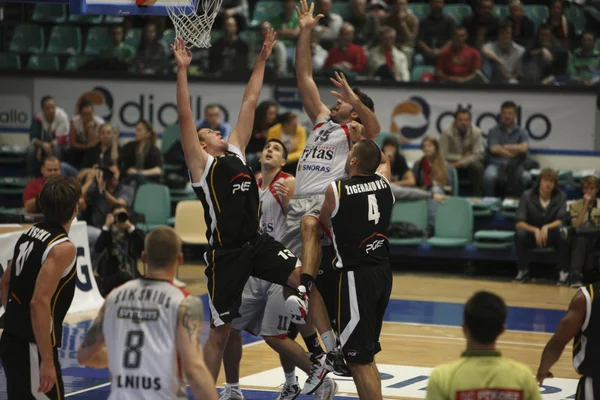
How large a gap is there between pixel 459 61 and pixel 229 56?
12.5 feet

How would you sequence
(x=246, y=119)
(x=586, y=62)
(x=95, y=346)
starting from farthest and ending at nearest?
(x=586, y=62), (x=246, y=119), (x=95, y=346)

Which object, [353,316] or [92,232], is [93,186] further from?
[353,316]

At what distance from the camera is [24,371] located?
584 centimetres

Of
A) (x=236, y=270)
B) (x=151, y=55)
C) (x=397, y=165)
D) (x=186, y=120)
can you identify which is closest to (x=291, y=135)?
(x=397, y=165)

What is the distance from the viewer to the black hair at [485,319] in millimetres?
4719

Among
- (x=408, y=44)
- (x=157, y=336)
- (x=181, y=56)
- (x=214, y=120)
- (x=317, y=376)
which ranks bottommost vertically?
(x=317, y=376)

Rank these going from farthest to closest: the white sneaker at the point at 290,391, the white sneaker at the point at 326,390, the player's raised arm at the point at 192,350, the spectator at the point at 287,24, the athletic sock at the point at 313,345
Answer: the spectator at the point at 287,24, the white sneaker at the point at 290,391, the athletic sock at the point at 313,345, the white sneaker at the point at 326,390, the player's raised arm at the point at 192,350

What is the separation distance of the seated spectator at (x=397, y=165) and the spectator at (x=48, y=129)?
17.7ft

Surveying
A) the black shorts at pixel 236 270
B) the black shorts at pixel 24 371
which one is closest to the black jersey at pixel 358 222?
the black shorts at pixel 236 270

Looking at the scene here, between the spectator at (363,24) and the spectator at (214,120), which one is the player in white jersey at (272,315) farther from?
the spectator at (363,24)

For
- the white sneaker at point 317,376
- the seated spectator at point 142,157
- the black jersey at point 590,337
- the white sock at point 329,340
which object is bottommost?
the white sneaker at point 317,376

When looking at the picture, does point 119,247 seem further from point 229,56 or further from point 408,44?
point 408,44

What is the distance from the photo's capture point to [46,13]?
20.2 m

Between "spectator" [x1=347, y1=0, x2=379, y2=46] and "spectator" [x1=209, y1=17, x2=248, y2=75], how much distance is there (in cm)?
202
